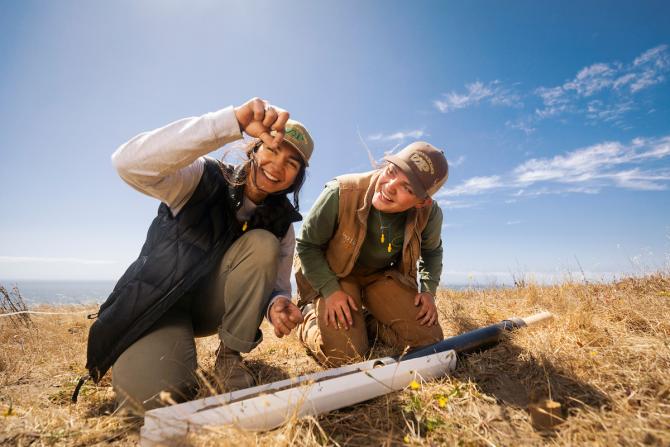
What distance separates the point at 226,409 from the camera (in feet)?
5.03

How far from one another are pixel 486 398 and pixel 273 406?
1.21 m

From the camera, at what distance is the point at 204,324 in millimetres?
2758

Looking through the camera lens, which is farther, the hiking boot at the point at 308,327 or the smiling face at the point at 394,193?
the hiking boot at the point at 308,327

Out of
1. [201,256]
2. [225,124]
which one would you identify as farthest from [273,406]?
[225,124]

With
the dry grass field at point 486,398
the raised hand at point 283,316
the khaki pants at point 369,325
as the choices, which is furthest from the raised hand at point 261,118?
the khaki pants at point 369,325

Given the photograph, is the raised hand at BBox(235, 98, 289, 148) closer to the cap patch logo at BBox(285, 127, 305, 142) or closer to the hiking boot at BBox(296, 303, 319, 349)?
the cap patch logo at BBox(285, 127, 305, 142)

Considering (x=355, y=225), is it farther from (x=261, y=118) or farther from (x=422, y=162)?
(x=261, y=118)

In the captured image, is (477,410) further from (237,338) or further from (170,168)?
(170,168)

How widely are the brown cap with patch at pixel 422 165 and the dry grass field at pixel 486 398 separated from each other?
1421 mm

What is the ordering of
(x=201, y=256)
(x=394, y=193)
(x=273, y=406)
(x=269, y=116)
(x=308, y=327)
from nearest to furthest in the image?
(x=273, y=406)
(x=269, y=116)
(x=201, y=256)
(x=394, y=193)
(x=308, y=327)

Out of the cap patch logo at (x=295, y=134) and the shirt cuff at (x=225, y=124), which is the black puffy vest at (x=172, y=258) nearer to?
the cap patch logo at (x=295, y=134)

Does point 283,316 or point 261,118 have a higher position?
point 261,118

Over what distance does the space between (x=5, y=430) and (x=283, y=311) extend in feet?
5.25

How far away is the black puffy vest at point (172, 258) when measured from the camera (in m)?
2.15
